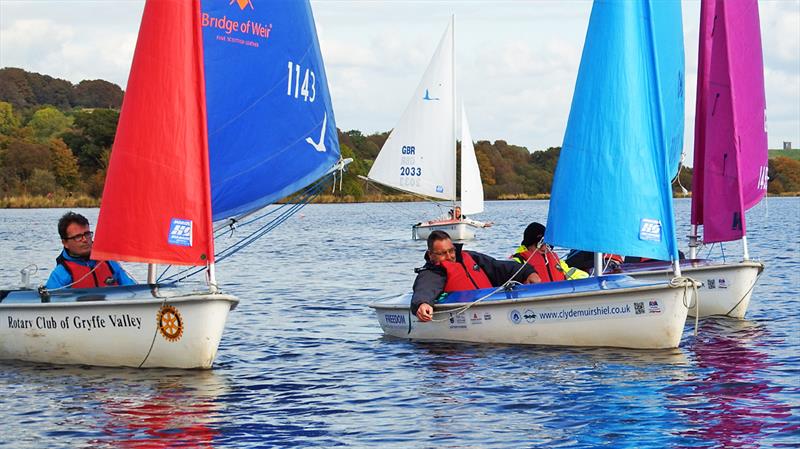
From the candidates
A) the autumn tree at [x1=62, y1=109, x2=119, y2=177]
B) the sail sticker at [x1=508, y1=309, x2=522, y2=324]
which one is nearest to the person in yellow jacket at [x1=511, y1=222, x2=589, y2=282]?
the sail sticker at [x1=508, y1=309, x2=522, y2=324]

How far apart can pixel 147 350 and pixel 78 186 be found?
92.8 m

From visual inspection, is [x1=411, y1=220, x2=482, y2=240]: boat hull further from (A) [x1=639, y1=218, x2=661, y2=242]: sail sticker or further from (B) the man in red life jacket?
(A) [x1=639, y1=218, x2=661, y2=242]: sail sticker

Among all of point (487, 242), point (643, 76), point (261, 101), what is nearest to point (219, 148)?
point (261, 101)

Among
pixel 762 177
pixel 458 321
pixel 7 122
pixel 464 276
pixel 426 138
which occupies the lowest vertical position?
pixel 458 321

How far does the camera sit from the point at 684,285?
45.8 ft

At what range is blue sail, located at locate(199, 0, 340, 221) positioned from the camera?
47.8ft

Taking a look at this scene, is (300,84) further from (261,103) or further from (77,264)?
(77,264)

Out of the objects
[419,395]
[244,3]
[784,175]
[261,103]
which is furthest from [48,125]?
[419,395]

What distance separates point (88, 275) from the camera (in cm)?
1388

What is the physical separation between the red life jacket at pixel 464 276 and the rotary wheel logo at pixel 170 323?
3.70 m

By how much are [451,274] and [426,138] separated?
29.6 metres

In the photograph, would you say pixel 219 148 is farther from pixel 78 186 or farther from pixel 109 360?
pixel 78 186

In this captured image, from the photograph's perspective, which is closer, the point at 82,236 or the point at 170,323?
the point at 170,323

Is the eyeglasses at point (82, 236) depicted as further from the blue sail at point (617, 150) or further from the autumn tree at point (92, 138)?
the autumn tree at point (92, 138)
